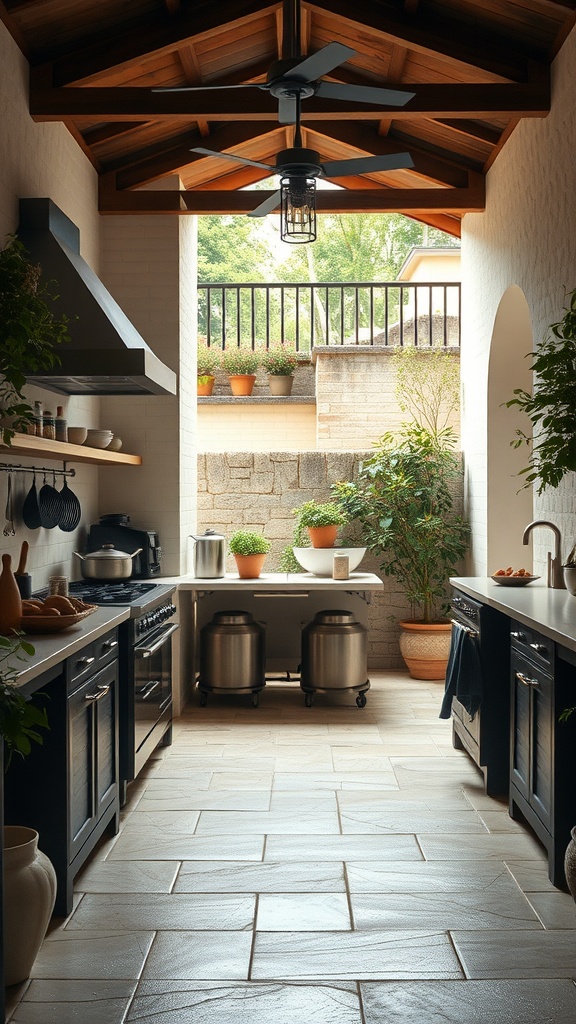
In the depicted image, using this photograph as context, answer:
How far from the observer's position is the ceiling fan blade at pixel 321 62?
12.0 ft

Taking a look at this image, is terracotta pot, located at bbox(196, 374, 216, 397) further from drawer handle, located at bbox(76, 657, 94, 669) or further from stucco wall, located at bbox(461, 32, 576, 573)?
drawer handle, located at bbox(76, 657, 94, 669)

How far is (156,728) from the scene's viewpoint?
5176 mm

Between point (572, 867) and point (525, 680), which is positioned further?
point (525, 680)

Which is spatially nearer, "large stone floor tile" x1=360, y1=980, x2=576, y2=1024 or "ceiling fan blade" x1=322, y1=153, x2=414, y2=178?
"large stone floor tile" x1=360, y1=980, x2=576, y2=1024

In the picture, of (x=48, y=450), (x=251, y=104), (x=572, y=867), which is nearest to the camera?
(x=572, y=867)

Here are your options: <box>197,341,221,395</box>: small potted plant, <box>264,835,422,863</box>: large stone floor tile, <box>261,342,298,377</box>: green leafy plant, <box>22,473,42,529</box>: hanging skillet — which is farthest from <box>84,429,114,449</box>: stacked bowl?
<box>261,342,298,377</box>: green leafy plant

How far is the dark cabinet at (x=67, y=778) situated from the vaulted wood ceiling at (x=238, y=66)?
3.07 m

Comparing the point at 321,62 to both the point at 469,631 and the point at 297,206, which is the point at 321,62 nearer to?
the point at 297,206

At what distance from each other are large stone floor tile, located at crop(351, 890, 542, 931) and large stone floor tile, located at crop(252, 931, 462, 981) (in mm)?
92

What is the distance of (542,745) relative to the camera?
3.72 meters

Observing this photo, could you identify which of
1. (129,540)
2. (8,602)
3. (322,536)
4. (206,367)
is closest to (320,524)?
(322,536)

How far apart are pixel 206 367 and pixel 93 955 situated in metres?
7.29

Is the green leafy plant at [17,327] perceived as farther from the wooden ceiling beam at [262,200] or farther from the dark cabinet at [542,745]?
the wooden ceiling beam at [262,200]

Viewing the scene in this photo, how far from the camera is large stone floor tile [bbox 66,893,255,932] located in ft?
10.5
